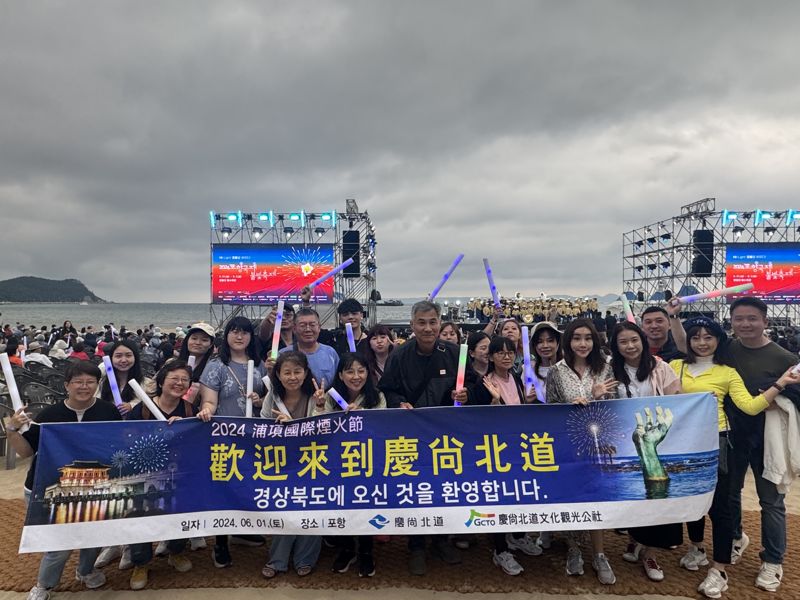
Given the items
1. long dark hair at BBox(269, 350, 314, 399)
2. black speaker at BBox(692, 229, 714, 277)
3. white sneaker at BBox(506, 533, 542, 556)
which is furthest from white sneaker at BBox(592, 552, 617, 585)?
black speaker at BBox(692, 229, 714, 277)

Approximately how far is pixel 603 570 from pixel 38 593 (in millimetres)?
3799

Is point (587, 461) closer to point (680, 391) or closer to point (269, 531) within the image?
point (680, 391)

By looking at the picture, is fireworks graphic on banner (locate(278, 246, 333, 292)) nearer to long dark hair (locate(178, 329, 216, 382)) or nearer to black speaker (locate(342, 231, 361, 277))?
black speaker (locate(342, 231, 361, 277))

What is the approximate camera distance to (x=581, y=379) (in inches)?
134

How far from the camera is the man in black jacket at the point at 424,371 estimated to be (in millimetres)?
3562

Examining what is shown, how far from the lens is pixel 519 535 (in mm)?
3725

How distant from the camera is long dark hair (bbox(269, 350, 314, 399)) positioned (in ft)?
11.3

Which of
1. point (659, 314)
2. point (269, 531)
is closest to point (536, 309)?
point (659, 314)

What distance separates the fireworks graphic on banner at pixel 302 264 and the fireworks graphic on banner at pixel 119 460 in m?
17.0

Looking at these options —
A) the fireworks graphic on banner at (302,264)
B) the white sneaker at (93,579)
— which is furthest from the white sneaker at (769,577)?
the fireworks graphic on banner at (302,264)

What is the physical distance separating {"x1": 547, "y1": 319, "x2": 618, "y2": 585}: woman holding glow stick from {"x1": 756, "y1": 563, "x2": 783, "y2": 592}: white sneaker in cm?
94

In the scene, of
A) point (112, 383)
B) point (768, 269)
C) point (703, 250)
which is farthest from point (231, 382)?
point (768, 269)

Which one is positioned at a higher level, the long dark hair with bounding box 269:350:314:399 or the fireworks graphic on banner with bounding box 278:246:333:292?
the fireworks graphic on banner with bounding box 278:246:333:292

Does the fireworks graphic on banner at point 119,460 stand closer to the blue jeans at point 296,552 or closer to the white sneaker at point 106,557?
the white sneaker at point 106,557
